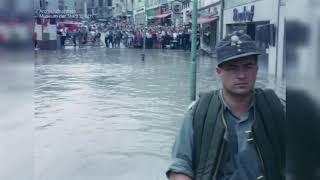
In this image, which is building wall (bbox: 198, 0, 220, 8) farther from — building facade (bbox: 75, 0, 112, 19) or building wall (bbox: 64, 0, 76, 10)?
building facade (bbox: 75, 0, 112, 19)

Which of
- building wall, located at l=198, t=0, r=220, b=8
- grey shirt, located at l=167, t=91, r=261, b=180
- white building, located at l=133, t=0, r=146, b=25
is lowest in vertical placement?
grey shirt, located at l=167, t=91, r=261, b=180

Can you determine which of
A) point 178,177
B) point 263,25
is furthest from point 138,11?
point 178,177

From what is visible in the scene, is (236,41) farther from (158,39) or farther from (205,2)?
(158,39)

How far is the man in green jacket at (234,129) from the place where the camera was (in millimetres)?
1968

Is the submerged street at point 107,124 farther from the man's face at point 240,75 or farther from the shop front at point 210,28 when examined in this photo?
the shop front at point 210,28

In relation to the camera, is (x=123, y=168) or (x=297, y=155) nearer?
(x=297, y=155)

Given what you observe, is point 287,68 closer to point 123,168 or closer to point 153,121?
point 123,168

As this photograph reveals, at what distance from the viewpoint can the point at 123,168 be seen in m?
6.50

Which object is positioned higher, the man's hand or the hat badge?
the hat badge

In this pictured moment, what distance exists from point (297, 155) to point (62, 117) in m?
8.93

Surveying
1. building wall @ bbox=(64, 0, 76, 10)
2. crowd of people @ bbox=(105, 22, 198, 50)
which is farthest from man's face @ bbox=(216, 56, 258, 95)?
building wall @ bbox=(64, 0, 76, 10)

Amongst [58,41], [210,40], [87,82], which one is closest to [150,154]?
[87,82]

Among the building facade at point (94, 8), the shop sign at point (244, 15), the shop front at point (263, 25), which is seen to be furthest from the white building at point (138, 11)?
the shop front at point (263, 25)

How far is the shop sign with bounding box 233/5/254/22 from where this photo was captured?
22.0m
